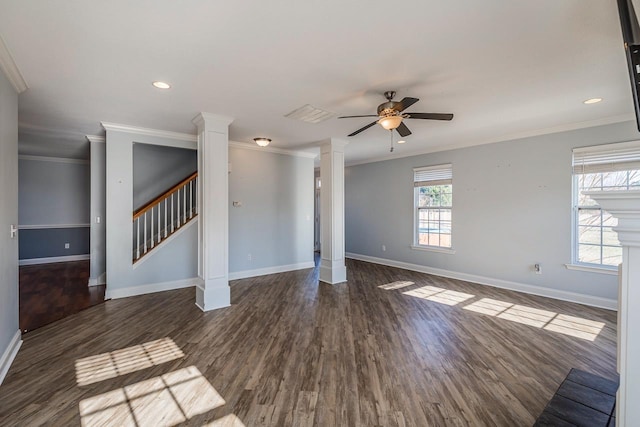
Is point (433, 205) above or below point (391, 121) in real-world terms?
below

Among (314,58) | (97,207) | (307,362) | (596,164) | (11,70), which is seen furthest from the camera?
(97,207)

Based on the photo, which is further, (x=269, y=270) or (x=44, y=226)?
(x=44, y=226)

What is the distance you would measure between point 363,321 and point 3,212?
3.61 metres

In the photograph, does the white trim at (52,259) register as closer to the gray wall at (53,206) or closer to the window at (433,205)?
the gray wall at (53,206)

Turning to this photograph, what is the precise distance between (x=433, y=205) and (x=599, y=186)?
251cm

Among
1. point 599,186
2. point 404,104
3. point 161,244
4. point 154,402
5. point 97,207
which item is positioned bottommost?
point 154,402

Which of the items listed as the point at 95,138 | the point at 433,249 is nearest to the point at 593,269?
the point at 433,249

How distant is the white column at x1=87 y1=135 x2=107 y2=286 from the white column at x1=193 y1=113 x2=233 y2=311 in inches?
89.7

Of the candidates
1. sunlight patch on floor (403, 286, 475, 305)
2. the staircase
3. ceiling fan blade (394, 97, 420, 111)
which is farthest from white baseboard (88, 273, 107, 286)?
ceiling fan blade (394, 97, 420, 111)

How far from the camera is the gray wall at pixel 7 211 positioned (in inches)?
94.7

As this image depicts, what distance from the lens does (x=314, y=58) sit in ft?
7.73

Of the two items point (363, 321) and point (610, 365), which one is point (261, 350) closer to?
point (363, 321)

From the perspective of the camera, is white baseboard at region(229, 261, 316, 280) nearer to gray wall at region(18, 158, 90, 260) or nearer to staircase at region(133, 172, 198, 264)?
staircase at region(133, 172, 198, 264)

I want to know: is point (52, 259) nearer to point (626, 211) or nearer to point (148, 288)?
point (148, 288)
